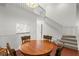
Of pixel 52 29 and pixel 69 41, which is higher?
pixel 52 29

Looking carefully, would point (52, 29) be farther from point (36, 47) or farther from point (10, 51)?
point (10, 51)

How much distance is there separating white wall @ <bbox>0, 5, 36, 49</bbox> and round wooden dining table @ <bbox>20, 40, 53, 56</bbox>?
0.11m

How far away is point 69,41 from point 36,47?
578mm

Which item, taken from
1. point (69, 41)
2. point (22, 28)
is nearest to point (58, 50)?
point (69, 41)

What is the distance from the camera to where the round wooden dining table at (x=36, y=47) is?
183 centimetres

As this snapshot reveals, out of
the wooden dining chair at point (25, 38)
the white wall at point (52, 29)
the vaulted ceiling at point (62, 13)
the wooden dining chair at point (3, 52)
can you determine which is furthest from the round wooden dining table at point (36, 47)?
the vaulted ceiling at point (62, 13)

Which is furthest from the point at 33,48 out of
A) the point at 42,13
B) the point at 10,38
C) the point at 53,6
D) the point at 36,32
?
the point at 53,6

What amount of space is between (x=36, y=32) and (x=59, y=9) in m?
0.55

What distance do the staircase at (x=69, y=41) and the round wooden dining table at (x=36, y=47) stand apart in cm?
24

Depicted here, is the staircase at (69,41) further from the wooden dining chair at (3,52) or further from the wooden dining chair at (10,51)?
the wooden dining chair at (3,52)

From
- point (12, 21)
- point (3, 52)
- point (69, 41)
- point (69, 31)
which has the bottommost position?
point (3, 52)

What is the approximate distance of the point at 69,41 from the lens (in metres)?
1.99

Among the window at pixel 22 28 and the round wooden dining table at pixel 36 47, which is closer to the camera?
the round wooden dining table at pixel 36 47

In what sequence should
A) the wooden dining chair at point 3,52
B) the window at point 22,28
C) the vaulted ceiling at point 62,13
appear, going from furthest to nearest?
1. the window at point 22,28
2. the vaulted ceiling at point 62,13
3. the wooden dining chair at point 3,52
